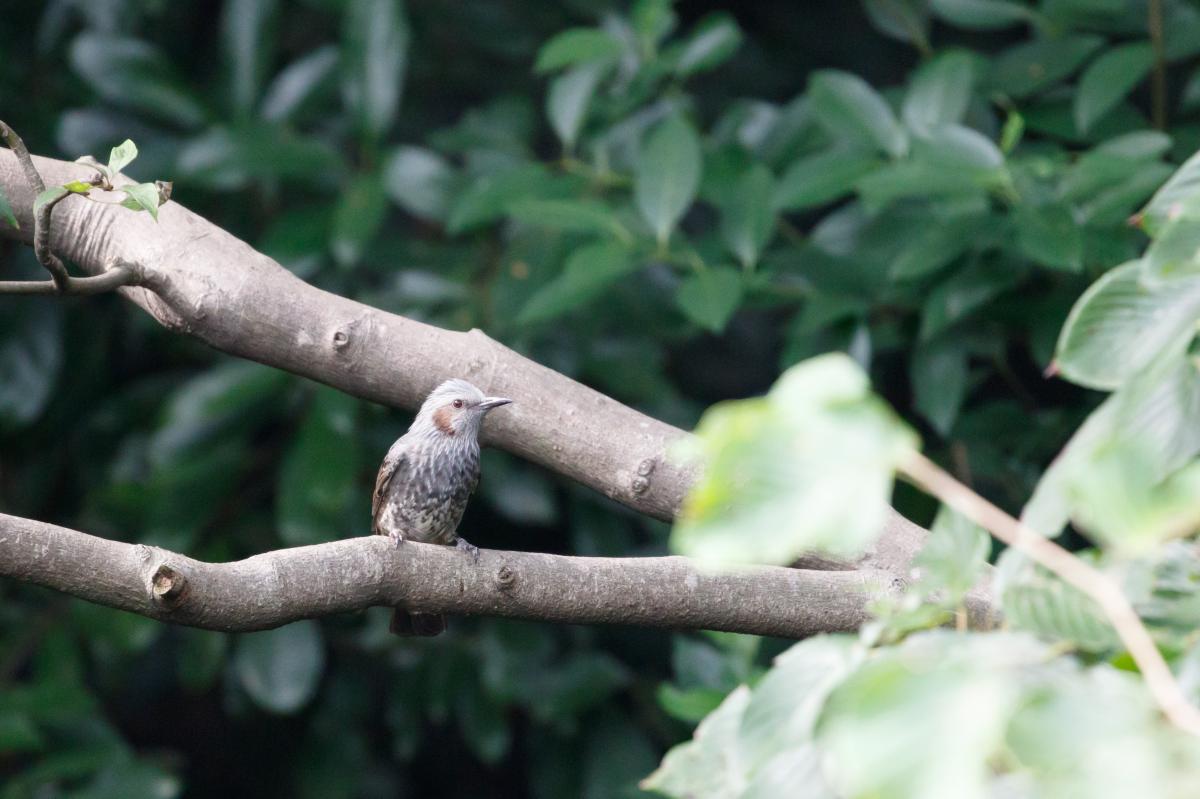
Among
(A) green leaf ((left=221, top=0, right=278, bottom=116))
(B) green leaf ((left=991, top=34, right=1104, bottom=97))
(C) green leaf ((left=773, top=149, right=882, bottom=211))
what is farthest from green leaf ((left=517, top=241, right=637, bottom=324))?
(A) green leaf ((left=221, top=0, right=278, bottom=116))

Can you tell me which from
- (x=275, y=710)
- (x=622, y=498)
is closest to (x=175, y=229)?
(x=622, y=498)

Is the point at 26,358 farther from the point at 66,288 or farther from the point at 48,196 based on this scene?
the point at 48,196

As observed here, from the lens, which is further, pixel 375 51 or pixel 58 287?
pixel 375 51

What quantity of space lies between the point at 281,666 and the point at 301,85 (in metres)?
1.79

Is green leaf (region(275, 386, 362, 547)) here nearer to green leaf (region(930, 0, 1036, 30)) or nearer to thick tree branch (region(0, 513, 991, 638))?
thick tree branch (region(0, 513, 991, 638))

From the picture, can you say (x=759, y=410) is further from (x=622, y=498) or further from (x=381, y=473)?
(x=381, y=473)

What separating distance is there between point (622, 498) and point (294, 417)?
2033 millimetres

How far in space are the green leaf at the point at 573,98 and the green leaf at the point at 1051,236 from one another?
3.88ft

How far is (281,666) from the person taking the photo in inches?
142

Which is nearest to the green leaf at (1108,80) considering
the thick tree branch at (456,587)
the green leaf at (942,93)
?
the green leaf at (942,93)

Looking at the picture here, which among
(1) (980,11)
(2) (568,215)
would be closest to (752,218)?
(2) (568,215)

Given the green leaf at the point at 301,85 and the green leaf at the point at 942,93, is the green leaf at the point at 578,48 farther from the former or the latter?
the green leaf at the point at 301,85

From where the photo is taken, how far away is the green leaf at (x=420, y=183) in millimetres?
3578

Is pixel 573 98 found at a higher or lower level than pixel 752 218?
higher
